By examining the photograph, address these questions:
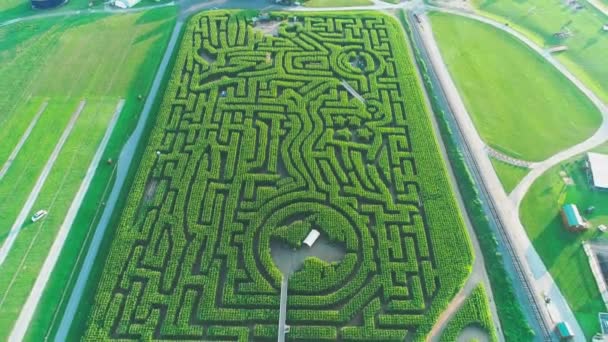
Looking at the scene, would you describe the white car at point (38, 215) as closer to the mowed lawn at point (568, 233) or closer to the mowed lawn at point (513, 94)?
the mowed lawn at point (568, 233)

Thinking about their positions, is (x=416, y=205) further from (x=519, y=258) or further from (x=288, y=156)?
(x=288, y=156)

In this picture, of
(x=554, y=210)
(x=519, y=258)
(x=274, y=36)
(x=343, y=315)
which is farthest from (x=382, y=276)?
(x=274, y=36)

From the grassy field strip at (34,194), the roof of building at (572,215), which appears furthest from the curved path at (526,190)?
the grassy field strip at (34,194)

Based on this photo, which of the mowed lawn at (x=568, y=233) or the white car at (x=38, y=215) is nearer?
the mowed lawn at (x=568, y=233)

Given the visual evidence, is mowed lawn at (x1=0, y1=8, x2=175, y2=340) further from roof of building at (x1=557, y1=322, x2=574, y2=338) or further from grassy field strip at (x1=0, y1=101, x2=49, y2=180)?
roof of building at (x1=557, y1=322, x2=574, y2=338)

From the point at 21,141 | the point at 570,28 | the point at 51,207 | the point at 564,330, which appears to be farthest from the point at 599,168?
the point at 21,141

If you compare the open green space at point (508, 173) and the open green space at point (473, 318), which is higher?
the open green space at point (508, 173)
